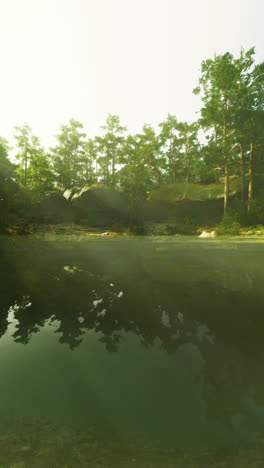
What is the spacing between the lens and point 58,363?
8.87ft

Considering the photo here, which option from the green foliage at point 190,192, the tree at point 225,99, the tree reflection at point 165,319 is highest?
the tree at point 225,99

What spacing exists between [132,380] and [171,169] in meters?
48.7

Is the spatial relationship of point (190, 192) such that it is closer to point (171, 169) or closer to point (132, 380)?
point (171, 169)

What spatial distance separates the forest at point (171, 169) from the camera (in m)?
24.9

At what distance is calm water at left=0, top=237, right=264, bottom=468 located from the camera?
1.62m

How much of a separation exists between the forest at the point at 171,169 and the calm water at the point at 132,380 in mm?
18008

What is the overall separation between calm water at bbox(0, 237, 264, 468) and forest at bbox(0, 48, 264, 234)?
1801cm

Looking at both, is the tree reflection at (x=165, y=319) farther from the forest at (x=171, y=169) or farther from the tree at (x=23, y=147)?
the tree at (x=23, y=147)

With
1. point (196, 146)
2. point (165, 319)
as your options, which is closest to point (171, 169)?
point (196, 146)

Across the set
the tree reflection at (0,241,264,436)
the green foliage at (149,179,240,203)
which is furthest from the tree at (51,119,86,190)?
the tree reflection at (0,241,264,436)

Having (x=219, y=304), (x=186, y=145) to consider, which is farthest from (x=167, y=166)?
(x=219, y=304)

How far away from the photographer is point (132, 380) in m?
2.37

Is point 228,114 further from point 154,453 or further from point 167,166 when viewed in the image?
point 154,453

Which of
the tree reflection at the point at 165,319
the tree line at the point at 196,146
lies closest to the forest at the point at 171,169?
the tree line at the point at 196,146
